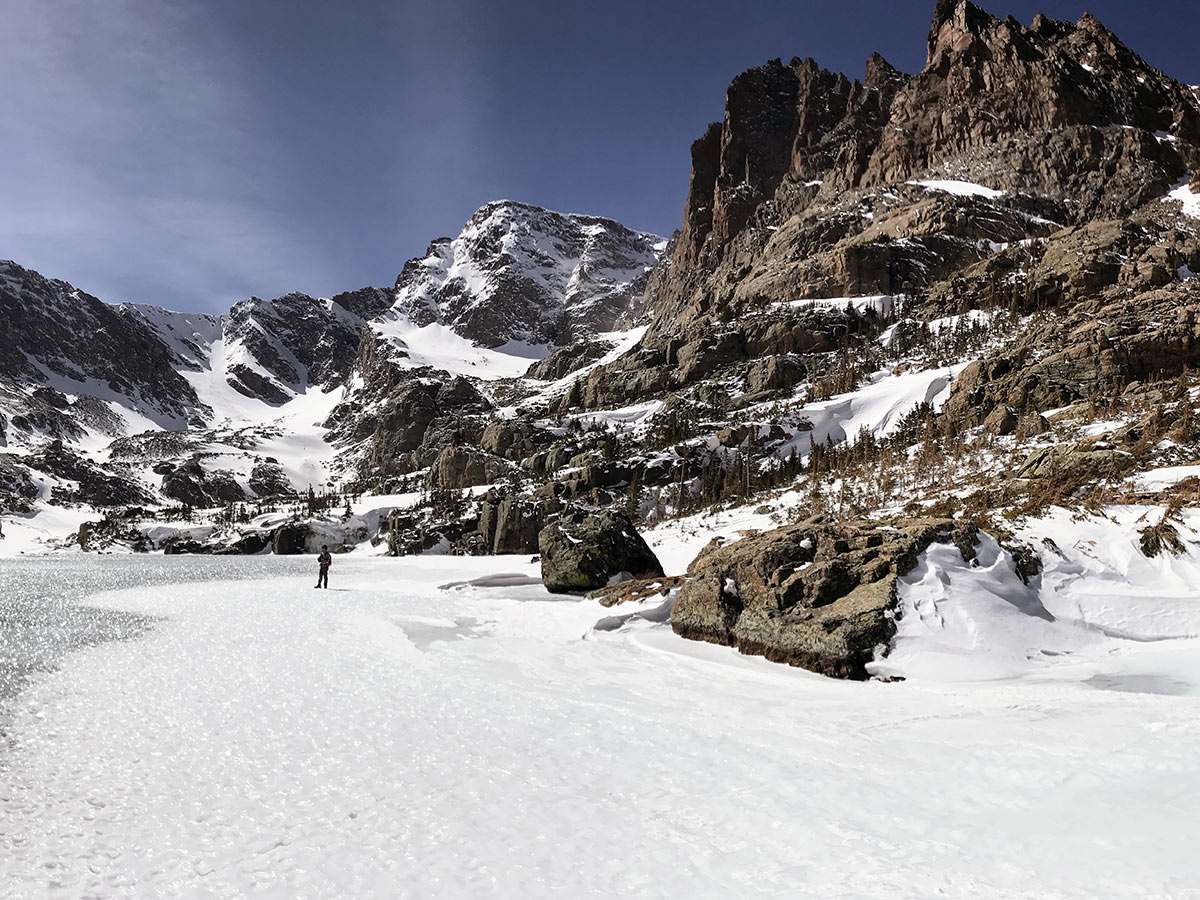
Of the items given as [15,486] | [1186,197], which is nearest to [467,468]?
[1186,197]

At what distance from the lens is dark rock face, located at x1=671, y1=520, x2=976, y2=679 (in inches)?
376

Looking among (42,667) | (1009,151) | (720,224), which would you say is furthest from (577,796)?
(720,224)

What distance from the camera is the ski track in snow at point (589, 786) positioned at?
4.05 metres

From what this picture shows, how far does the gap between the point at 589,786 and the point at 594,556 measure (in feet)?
50.8

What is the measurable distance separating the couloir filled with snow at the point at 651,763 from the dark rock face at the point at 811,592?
44 cm

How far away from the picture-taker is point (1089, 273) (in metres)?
65.1

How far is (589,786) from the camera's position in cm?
548

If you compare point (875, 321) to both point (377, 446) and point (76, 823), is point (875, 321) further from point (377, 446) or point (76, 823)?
point (377, 446)

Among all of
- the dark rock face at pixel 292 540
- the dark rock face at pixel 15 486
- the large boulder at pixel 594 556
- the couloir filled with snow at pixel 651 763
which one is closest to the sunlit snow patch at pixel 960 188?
the large boulder at pixel 594 556

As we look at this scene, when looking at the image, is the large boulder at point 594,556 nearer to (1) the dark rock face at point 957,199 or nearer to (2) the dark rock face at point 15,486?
(1) the dark rock face at point 957,199

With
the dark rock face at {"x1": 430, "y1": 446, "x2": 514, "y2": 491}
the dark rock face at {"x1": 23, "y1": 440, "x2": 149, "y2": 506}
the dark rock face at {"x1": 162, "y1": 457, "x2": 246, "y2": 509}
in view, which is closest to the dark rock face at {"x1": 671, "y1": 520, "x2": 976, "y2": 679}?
the dark rock face at {"x1": 430, "y1": 446, "x2": 514, "y2": 491}

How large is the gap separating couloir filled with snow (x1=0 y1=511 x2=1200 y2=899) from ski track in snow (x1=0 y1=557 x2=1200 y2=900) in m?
0.03

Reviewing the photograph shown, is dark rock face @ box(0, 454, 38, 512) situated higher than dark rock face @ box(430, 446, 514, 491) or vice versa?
dark rock face @ box(430, 446, 514, 491)

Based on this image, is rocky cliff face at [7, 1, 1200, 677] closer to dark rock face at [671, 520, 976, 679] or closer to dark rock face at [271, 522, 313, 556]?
dark rock face at [671, 520, 976, 679]
